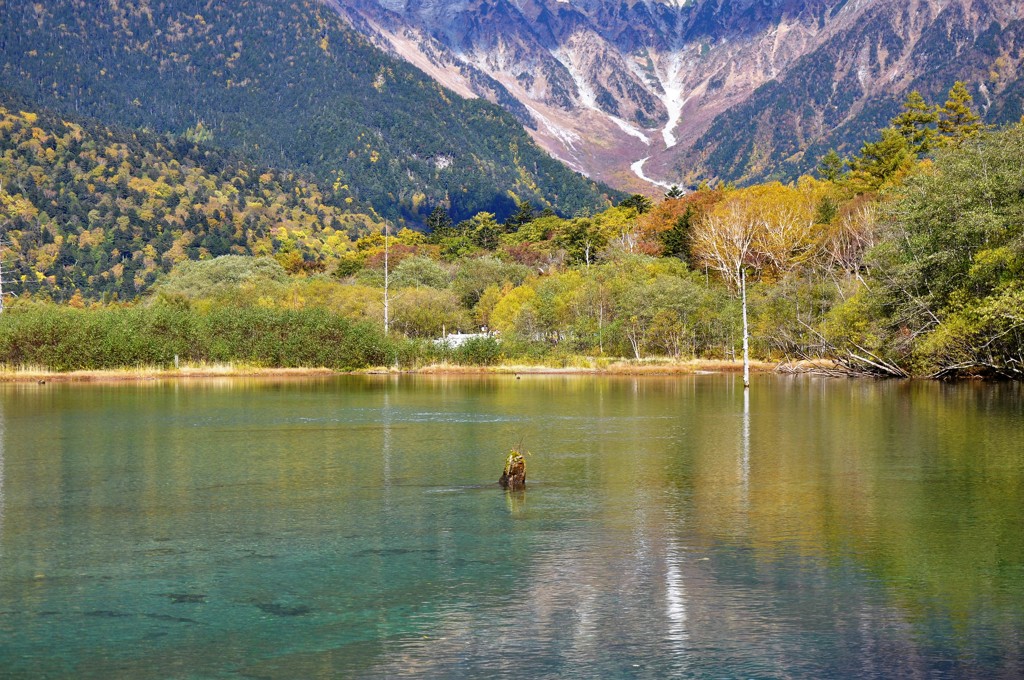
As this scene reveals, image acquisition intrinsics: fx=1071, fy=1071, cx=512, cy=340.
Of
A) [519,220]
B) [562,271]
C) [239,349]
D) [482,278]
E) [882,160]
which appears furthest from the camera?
[519,220]

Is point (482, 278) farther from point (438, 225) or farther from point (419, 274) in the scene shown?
Answer: point (438, 225)

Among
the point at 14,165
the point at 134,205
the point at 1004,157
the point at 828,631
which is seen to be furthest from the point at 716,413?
the point at 14,165

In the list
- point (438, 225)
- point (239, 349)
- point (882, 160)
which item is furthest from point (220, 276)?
point (882, 160)

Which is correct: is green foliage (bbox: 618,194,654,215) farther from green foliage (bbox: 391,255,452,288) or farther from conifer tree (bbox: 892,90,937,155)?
conifer tree (bbox: 892,90,937,155)

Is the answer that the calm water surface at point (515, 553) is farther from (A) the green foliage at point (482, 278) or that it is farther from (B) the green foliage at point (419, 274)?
(B) the green foliage at point (419, 274)

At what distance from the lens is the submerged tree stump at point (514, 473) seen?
977 inches

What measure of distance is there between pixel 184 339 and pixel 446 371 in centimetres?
2006

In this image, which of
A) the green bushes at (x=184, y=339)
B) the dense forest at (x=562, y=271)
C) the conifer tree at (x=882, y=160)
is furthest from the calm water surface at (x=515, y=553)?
the conifer tree at (x=882, y=160)

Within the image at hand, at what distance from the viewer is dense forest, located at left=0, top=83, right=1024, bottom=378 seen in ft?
189

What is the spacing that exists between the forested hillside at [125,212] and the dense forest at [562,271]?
0.40m

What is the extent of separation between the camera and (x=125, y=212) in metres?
151

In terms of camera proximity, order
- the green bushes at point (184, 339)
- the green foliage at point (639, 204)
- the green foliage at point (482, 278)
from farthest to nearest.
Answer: the green foliage at point (639, 204)
the green foliage at point (482, 278)
the green bushes at point (184, 339)

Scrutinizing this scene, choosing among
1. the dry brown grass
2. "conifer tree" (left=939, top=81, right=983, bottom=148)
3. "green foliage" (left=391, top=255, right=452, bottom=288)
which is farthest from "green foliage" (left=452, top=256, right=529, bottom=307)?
"conifer tree" (left=939, top=81, right=983, bottom=148)

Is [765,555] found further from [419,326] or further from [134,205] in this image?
[134,205]
